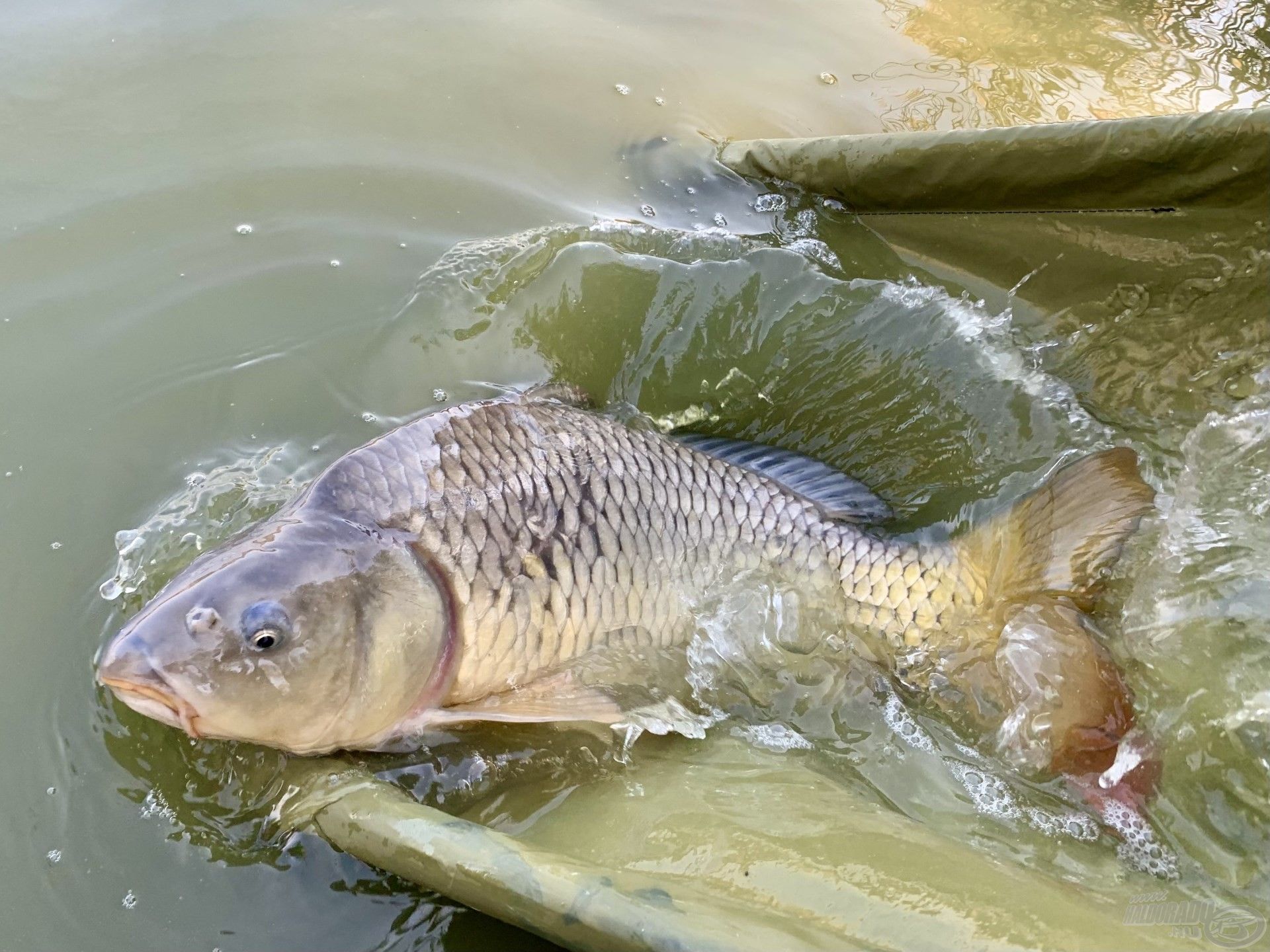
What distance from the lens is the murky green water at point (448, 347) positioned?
4.98ft

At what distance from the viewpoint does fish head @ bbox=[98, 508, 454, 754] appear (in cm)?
144

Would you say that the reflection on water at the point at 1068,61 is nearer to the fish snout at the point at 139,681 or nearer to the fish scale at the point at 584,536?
the fish scale at the point at 584,536

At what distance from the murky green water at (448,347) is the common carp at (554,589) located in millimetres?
134

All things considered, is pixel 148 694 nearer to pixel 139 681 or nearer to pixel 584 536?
pixel 139 681

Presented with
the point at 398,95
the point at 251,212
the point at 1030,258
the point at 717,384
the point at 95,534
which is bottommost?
the point at 95,534

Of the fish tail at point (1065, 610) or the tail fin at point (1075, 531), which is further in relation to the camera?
the tail fin at point (1075, 531)

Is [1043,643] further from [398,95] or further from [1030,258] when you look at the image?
[398,95]

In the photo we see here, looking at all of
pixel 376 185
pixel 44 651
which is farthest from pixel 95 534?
pixel 376 185

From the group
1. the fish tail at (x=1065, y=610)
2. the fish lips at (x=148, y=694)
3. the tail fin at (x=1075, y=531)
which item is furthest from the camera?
the tail fin at (x=1075, y=531)

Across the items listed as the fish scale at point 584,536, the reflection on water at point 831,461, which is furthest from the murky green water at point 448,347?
the fish scale at point 584,536

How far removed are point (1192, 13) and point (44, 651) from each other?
5.41 metres

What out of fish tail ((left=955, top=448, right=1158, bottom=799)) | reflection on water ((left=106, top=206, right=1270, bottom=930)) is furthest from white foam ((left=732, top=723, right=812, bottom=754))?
fish tail ((left=955, top=448, right=1158, bottom=799))

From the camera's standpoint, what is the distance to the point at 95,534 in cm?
184

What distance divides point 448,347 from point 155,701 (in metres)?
1.21
